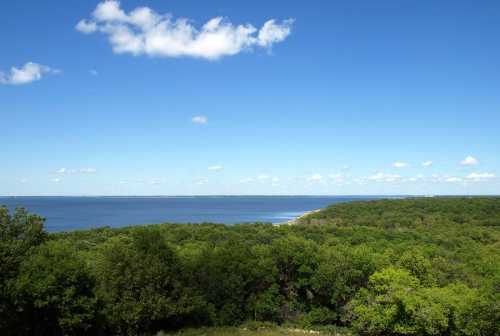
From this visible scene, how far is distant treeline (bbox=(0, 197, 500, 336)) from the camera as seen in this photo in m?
26.4

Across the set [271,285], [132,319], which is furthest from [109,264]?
[271,285]

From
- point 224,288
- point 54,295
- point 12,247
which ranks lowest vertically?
point 224,288

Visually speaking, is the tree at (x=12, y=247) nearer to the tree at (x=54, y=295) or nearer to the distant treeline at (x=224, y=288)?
the distant treeline at (x=224, y=288)

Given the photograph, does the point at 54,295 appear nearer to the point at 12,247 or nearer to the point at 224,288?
the point at 12,247

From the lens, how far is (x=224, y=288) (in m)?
34.2

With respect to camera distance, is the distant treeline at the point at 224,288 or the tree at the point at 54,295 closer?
the tree at the point at 54,295

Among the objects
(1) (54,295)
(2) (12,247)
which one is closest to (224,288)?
(1) (54,295)

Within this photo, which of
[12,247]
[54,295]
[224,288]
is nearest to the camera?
[54,295]

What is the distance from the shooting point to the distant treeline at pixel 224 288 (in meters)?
26.4

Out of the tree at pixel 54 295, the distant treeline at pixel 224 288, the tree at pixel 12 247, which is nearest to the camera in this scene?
the tree at pixel 12 247

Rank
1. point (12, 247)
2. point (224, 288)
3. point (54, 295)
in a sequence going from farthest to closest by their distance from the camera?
1. point (224, 288)
2. point (12, 247)
3. point (54, 295)

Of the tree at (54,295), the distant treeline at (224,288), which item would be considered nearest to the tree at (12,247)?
the distant treeline at (224,288)

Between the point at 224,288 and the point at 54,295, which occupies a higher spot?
the point at 54,295

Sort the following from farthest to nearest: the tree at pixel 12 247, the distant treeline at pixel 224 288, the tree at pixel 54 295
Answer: the distant treeline at pixel 224 288, the tree at pixel 54 295, the tree at pixel 12 247
